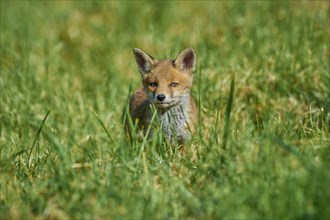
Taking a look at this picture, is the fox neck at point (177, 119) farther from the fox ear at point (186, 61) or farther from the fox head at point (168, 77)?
the fox ear at point (186, 61)

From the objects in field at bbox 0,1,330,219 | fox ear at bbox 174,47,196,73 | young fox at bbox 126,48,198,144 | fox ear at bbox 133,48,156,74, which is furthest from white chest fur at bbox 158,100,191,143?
fox ear at bbox 133,48,156,74

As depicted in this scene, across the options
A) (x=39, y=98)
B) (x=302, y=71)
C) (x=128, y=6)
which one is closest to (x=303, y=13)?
(x=302, y=71)

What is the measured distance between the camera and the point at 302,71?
23.8ft

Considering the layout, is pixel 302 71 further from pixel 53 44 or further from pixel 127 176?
pixel 53 44

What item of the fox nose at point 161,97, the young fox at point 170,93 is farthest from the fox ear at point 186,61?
the fox nose at point 161,97

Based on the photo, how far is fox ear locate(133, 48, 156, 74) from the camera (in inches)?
264

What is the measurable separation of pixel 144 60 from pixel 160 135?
1.65 metres

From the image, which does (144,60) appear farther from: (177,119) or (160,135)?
(160,135)

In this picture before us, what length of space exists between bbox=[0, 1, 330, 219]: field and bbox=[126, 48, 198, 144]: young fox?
0.78 ft

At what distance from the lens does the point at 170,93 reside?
645 centimetres

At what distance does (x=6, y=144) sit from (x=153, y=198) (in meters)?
2.71

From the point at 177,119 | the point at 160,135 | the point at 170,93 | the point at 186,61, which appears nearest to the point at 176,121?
the point at 177,119

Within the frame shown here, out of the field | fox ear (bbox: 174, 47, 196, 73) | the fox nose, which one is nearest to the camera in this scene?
the field

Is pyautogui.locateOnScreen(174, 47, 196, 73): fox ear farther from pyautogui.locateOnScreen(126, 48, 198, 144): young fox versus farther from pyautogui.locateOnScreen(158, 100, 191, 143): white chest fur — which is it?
pyautogui.locateOnScreen(158, 100, 191, 143): white chest fur
